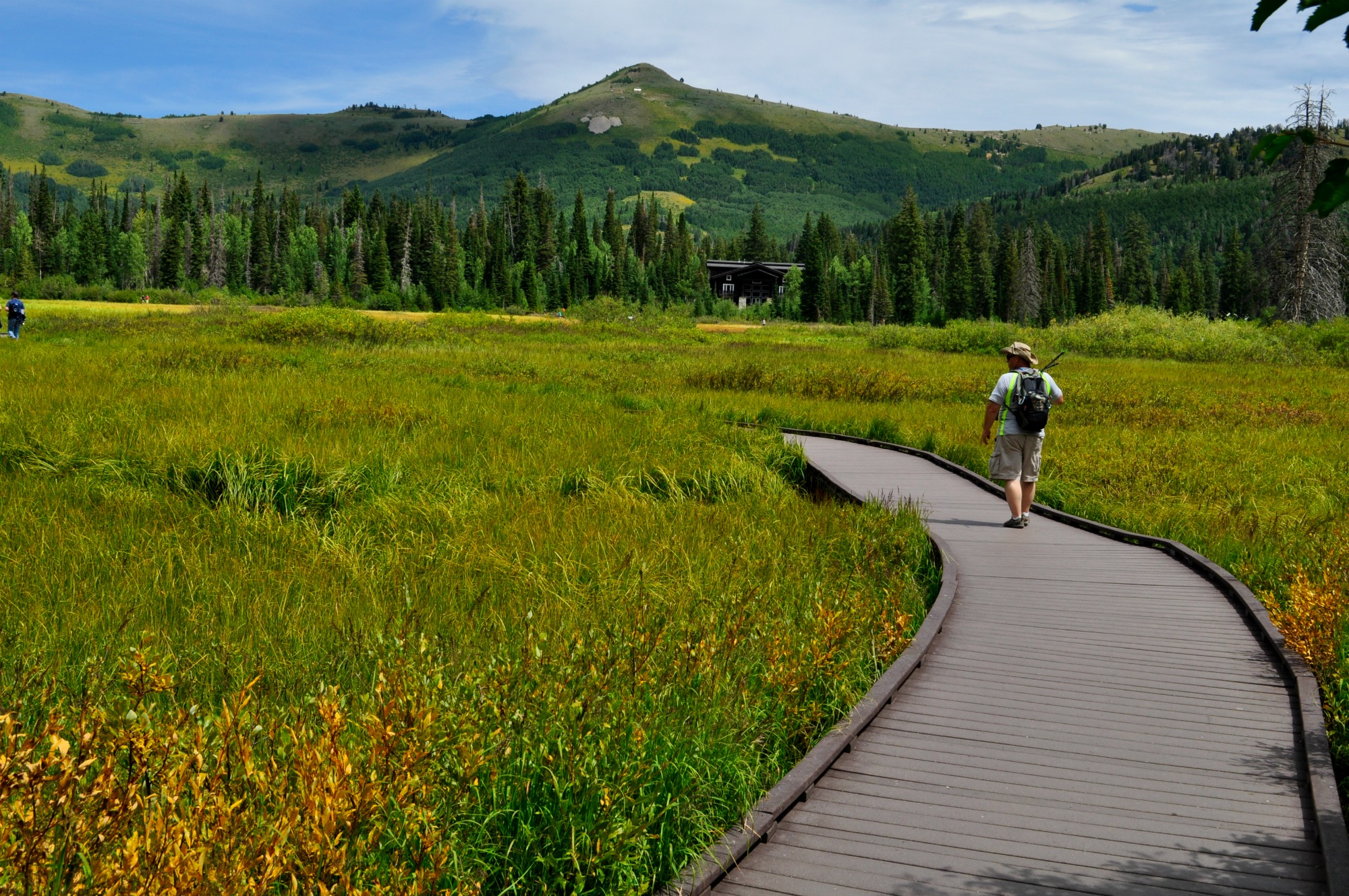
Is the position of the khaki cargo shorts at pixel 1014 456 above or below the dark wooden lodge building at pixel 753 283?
below

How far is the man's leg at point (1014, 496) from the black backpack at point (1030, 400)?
22.8 inches

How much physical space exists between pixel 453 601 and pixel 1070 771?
373 centimetres

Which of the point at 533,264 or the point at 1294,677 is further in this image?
the point at 533,264

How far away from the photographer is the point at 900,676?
551 cm

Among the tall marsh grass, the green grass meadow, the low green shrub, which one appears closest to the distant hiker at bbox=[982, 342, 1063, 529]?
the green grass meadow

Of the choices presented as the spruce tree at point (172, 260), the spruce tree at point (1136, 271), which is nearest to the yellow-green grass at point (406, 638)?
the spruce tree at point (172, 260)

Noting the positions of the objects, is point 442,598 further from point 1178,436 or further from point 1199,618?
point 1178,436

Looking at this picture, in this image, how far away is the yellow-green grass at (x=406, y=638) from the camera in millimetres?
2928

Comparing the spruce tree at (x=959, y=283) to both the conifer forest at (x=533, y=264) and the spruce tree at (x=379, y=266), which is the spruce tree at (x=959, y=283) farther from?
the spruce tree at (x=379, y=266)

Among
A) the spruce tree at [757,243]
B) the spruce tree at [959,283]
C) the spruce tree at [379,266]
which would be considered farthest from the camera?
the spruce tree at [757,243]

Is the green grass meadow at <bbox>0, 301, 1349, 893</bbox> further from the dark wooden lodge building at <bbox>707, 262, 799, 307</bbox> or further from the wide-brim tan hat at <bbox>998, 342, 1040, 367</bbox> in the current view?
the dark wooden lodge building at <bbox>707, 262, 799, 307</bbox>

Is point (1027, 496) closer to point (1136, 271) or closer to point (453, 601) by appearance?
point (453, 601)

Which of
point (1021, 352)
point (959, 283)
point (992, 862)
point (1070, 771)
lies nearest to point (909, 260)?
point (959, 283)

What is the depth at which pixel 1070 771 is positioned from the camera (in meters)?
4.48
